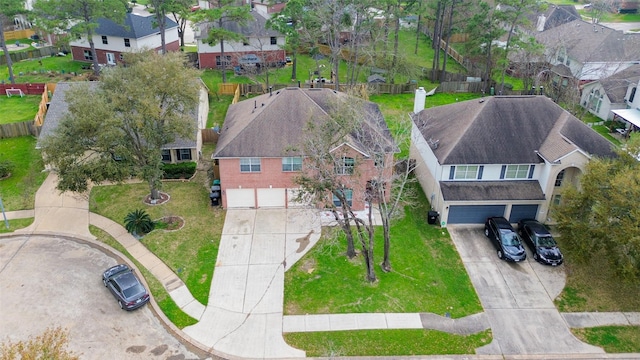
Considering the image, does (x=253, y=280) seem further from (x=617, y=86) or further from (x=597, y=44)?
(x=597, y=44)

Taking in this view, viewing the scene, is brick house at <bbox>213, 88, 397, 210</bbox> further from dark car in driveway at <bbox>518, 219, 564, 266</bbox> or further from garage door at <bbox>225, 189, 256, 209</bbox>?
dark car in driveway at <bbox>518, 219, 564, 266</bbox>

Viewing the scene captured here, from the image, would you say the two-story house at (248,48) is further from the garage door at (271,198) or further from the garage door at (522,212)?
the garage door at (522,212)

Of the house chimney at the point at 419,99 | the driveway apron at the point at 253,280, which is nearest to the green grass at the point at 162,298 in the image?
the driveway apron at the point at 253,280

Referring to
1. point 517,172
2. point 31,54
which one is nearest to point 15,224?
point 517,172

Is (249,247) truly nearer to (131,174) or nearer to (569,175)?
(131,174)

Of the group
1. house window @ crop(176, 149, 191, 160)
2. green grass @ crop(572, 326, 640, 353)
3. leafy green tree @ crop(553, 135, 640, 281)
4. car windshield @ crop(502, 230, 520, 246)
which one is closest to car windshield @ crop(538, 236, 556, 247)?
leafy green tree @ crop(553, 135, 640, 281)
